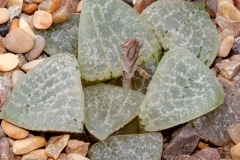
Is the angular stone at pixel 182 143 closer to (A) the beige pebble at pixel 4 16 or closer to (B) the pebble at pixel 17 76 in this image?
(B) the pebble at pixel 17 76

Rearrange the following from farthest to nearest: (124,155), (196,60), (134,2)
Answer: (134,2) → (196,60) → (124,155)

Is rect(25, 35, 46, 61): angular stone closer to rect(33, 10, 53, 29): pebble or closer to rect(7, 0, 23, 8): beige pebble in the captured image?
rect(33, 10, 53, 29): pebble

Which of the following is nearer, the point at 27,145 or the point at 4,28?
the point at 27,145

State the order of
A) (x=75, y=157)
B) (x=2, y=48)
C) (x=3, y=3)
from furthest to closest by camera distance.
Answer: (x=3, y=3), (x=2, y=48), (x=75, y=157)

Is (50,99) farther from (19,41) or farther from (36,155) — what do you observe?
(19,41)

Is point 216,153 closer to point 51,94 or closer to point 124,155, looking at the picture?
point 124,155

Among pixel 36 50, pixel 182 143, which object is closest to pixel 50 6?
pixel 36 50

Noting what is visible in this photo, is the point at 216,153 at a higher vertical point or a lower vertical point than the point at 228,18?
lower

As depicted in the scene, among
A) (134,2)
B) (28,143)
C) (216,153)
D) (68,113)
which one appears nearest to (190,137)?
(216,153)
